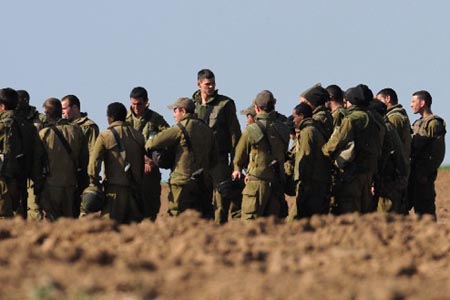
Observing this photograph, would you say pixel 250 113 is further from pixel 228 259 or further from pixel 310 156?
pixel 228 259

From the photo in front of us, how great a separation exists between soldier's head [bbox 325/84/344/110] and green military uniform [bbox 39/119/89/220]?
124 inches

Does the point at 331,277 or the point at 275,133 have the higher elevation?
the point at 275,133

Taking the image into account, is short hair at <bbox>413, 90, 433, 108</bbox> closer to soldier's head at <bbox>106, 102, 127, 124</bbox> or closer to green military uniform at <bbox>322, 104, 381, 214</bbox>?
green military uniform at <bbox>322, 104, 381, 214</bbox>

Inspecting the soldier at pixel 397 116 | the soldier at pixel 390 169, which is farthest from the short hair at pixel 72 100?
the soldier at pixel 397 116

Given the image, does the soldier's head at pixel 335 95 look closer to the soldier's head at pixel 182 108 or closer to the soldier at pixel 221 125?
the soldier at pixel 221 125

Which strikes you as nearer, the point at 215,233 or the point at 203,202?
the point at 215,233

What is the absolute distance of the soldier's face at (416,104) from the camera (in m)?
19.7

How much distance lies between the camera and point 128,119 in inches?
720

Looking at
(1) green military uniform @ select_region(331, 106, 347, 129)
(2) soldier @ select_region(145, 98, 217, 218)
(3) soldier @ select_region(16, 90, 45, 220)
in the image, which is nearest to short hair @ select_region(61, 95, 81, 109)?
(3) soldier @ select_region(16, 90, 45, 220)

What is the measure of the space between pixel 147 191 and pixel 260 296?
972 centimetres

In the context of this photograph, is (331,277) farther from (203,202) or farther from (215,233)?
(203,202)

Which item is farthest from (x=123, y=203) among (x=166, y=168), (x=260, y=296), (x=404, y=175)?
(x=260, y=296)

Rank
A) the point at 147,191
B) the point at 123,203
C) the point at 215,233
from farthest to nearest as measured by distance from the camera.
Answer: the point at 147,191 < the point at 123,203 < the point at 215,233

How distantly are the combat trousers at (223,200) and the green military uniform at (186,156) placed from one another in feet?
2.68
